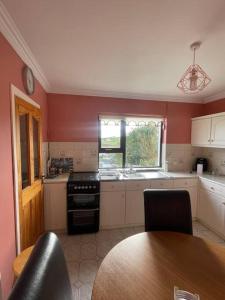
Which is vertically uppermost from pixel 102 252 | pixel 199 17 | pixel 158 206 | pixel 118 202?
pixel 199 17

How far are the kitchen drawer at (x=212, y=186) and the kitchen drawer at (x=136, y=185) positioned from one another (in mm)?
963

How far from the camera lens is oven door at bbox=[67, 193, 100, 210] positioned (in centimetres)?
259

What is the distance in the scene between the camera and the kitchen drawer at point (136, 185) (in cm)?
284

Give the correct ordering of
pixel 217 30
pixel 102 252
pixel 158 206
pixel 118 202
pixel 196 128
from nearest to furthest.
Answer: pixel 217 30, pixel 158 206, pixel 102 252, pixel 118 202, pixel 196 128

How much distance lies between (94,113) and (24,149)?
1.60 meters

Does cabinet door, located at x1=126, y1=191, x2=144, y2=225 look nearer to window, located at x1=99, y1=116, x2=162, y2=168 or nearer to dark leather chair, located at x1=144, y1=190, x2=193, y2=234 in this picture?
window, located at x1=99, y1=116, x2=162, y2=168

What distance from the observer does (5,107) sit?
1407 mm

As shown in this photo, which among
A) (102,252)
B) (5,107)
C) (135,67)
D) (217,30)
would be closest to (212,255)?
(102,252)

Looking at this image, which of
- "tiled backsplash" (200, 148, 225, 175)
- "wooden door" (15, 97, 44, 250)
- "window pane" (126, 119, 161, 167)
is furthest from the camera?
"window pane" (126, 119, 161, 167)

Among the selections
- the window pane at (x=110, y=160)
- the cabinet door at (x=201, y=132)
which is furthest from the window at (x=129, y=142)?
the cabinet door at (x=201, y=132)

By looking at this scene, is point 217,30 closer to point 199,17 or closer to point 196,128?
point 199,17

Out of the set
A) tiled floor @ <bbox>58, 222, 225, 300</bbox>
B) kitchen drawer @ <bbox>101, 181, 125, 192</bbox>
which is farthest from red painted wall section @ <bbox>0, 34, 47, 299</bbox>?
kitchen drawer @ <bbox>101, 181, 125, 192</bbox>

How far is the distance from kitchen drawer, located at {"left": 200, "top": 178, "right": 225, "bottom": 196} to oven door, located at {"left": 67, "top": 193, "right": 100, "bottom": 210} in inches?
71.4

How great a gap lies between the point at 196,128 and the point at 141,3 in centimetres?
280
